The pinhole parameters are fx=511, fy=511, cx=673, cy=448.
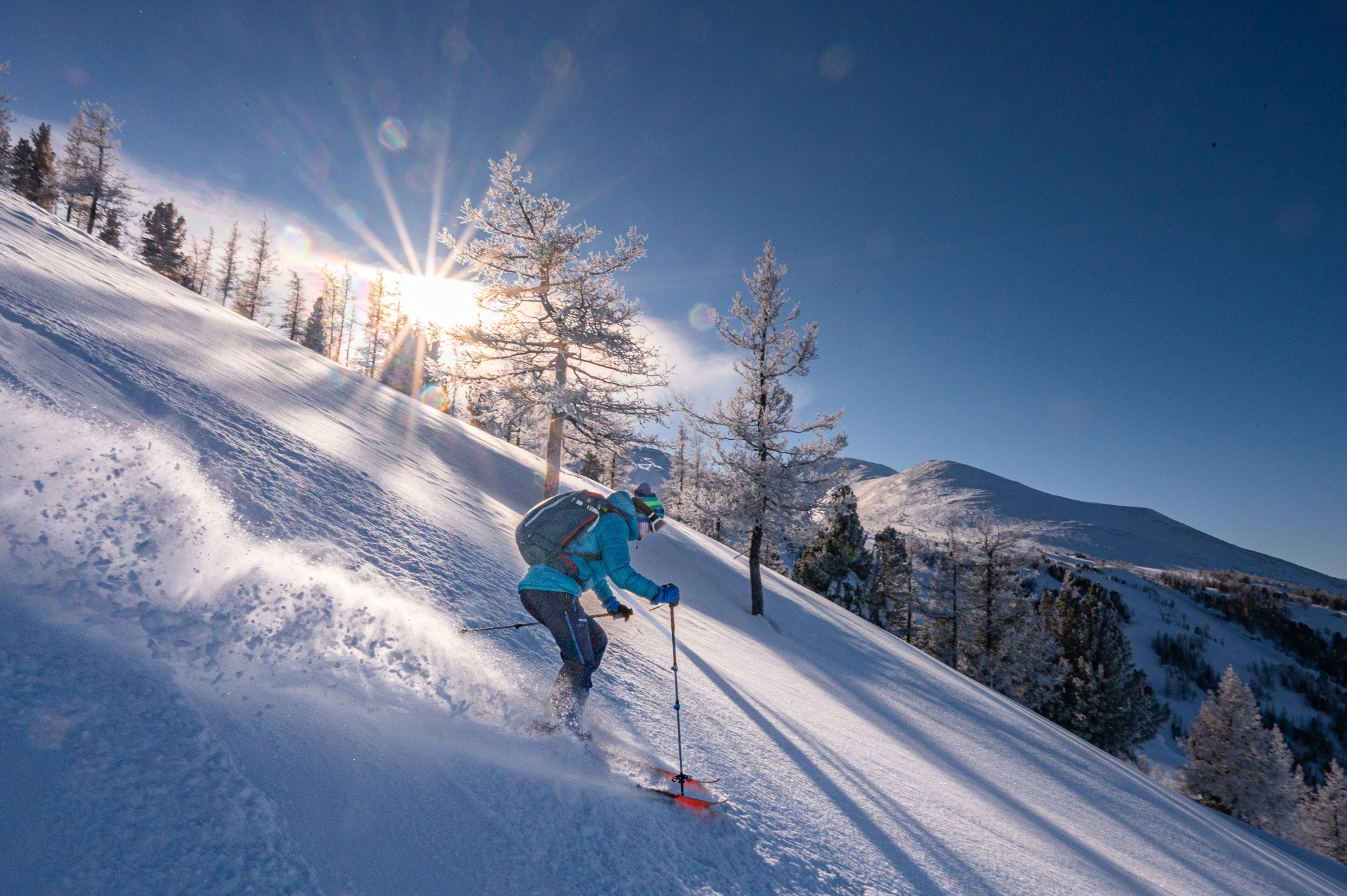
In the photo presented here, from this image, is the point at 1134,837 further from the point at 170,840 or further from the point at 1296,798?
the point at 1296,798

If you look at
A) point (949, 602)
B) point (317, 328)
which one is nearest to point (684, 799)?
point (949, 602)

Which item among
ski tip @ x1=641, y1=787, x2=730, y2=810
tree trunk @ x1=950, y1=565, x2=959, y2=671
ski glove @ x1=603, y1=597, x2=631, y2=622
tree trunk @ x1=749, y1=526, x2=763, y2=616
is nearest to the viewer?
ski tip @ x1=641, y1=787, x2=730, y2=810

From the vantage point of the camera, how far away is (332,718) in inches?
107

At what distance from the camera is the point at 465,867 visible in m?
2.25

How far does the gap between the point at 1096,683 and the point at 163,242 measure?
71.3m

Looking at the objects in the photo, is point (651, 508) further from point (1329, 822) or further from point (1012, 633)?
point (1329, 822)

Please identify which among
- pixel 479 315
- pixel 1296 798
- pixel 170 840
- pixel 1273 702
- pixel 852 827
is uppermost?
pixel 479 315

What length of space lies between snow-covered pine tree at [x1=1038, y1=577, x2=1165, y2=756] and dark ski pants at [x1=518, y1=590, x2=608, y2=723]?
31661 mm

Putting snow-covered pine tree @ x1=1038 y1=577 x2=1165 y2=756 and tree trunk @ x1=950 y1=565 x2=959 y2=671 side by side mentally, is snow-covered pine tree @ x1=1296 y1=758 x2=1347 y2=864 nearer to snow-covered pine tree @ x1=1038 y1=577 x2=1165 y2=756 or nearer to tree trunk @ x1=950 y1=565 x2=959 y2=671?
snow-covered pine tree @ x1=1038 y1=577 x2=1165 y2=756

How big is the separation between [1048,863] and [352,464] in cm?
926

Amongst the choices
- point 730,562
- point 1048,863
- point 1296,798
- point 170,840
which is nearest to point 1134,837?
point 1048,863

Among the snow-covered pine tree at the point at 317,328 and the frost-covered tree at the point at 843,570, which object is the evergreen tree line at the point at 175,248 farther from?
the frost-covered tree at the point at 843,570

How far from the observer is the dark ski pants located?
3.70 meters

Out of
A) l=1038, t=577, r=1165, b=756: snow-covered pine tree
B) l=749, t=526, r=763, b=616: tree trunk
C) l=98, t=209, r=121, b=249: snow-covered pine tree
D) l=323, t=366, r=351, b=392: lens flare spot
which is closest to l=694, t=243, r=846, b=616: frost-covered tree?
l=749, t=526, r=763, b=616: tree trunk
